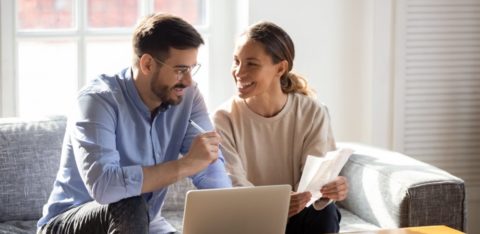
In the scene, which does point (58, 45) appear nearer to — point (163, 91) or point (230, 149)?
point (230, 149)

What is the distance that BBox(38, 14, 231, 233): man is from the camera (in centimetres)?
216

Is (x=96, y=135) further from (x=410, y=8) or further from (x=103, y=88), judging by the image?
(x=410, y=8)

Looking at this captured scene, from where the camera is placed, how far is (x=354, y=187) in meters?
3.03

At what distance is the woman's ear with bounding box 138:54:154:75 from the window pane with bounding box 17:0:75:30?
3.90 ft

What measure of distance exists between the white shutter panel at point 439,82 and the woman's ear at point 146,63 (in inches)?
59.2

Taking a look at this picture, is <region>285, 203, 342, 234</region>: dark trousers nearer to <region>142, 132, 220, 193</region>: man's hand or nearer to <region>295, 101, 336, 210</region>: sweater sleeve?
<region>295, 101, 336, 210</region>: sweater sleeve

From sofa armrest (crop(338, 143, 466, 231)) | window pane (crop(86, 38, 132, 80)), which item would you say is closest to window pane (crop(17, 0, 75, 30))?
window pane (crop(86, 38, 132, 80))

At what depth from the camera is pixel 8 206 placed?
2832 millimetres

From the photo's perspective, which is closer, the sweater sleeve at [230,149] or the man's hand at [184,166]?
the man's hand at [184,166]

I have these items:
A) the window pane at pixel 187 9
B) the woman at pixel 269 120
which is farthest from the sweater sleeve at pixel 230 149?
the window pane at pixel 187 9

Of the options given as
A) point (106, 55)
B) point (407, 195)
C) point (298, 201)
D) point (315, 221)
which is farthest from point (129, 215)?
point (106, 55)

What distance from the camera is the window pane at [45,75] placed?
342 cm

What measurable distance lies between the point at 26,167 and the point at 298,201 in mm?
969

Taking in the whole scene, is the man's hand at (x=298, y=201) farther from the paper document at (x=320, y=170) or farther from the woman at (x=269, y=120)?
the woman at (x=269, y=120)
